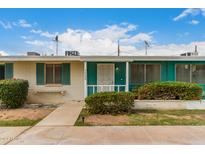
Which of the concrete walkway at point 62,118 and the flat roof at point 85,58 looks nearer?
the concrete walkway at point 62,118

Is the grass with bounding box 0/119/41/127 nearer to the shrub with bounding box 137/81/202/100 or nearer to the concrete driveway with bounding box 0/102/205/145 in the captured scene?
the concrete driveway with bounding box 0/102/205/145

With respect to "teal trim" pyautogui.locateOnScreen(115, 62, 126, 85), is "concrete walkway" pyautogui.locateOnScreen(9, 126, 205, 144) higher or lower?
lower

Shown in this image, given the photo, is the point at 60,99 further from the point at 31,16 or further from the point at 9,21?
the point at 9,21

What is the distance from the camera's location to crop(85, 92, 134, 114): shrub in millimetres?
9703

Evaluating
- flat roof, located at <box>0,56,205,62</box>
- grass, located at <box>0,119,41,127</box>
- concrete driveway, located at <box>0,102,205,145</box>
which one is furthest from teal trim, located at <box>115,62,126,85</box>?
grass, located at <box>0,119,41,127</box>

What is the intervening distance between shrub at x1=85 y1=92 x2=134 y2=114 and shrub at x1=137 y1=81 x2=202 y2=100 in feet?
6.48

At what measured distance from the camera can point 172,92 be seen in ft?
37.1

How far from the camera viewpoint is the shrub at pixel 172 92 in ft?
36.7

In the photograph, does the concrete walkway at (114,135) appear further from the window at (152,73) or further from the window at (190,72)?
the window at (190,72)

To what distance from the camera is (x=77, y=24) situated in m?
20.8

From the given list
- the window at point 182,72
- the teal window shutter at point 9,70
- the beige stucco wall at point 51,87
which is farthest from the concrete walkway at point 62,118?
the window at point 182,72

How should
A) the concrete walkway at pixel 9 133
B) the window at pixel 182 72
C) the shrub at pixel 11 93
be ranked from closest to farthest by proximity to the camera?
the concrete walkway at pixel 9 133
the shrub at pixel 11 93
the window at pixel 182 72

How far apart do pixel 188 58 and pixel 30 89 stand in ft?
30.1

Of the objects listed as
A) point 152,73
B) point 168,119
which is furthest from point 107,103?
point 152,73
